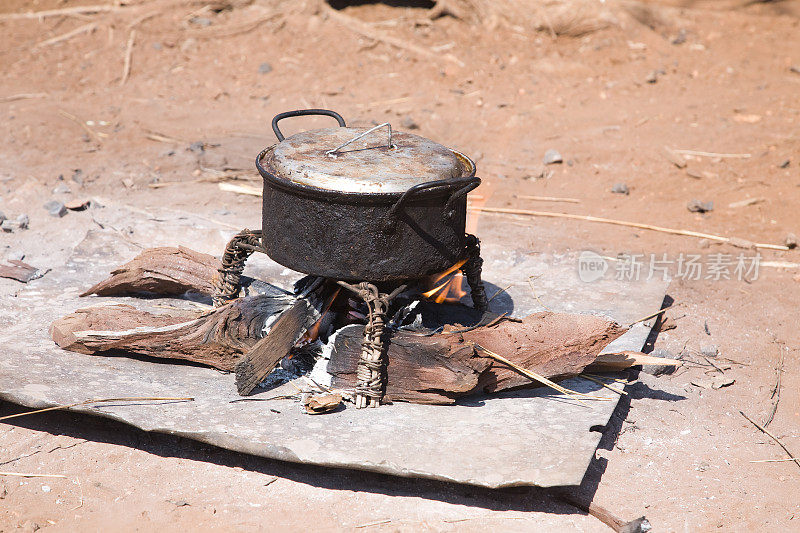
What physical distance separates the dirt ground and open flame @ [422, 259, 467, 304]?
113 cm

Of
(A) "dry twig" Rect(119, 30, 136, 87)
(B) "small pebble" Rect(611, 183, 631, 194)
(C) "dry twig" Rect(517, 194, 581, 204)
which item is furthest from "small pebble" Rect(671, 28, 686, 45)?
(A) "dry twig" Rect(119, 30, 136, 87)

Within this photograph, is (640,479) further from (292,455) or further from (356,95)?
(356,95)

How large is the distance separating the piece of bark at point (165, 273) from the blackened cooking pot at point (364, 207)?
0.88 m

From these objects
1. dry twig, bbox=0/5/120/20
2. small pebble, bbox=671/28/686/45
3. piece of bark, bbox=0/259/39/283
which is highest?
small pebble, bbox=671/28/686/45

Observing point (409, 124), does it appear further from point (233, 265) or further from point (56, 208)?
point (233, 265)

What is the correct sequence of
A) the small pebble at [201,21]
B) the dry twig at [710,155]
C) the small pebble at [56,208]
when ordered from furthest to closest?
1. the small pebble at [201,21]
2. the dry twig at [710,155]
3. the small pebble at [56,208]

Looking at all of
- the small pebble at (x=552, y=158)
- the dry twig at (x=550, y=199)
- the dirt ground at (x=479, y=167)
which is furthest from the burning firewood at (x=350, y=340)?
the small pebble at (x=552, y=158)

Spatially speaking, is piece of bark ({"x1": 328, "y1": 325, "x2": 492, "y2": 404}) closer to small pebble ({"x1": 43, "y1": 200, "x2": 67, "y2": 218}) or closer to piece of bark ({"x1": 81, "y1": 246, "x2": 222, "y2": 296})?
piece of bark ({"x1": 81, "y1": 246, "x2": 222, "y2": 296})

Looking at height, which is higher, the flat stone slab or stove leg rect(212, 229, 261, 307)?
stove leg rect(212, 229, 261, 307)

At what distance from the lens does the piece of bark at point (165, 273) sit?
4.37m

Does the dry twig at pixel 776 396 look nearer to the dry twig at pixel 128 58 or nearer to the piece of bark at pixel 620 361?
the piece of bark at pixel 620 361

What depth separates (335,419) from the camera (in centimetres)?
339

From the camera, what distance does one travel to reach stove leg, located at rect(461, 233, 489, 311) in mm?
4141

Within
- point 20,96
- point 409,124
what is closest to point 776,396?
point 409,124
